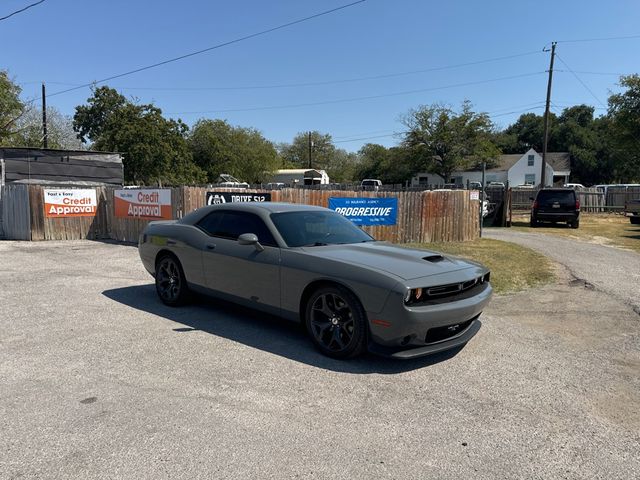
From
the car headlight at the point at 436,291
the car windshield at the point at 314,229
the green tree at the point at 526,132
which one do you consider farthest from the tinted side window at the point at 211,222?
the green tree at the point at 526,132

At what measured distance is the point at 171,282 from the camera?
21.6ft

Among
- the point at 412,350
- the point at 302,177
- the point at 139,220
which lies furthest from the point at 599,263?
the point at 302,177

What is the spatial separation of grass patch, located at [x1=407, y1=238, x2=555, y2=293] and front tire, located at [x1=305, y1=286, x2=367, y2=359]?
4422 mm

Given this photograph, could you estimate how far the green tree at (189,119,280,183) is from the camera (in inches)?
2143

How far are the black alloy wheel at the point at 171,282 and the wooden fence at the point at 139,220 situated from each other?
6.95 meters

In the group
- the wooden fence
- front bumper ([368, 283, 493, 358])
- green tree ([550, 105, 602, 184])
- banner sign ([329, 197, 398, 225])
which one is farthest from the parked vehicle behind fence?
green tree ([550, 105, 602, 184])

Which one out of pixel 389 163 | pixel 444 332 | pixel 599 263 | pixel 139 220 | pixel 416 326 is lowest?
pixel 599 263

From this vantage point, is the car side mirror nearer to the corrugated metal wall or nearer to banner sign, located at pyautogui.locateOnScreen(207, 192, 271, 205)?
banner sign, located at pyautogui.locateOnScreen(207, 192, 271, 205)

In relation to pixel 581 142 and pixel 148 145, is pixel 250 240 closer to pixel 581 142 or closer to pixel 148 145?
pixel 148 145

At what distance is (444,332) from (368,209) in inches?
363

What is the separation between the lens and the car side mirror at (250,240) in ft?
17.4

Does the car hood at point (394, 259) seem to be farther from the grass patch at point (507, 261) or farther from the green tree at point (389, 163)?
the green tree at point (389, 163)

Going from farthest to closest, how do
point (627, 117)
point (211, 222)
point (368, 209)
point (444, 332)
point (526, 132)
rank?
1. point (526, 132)
2. point (627, 117)
3. point (368, 209)
4. point (211, 222)
5. point (444, 332)

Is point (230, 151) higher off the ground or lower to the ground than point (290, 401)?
higher
